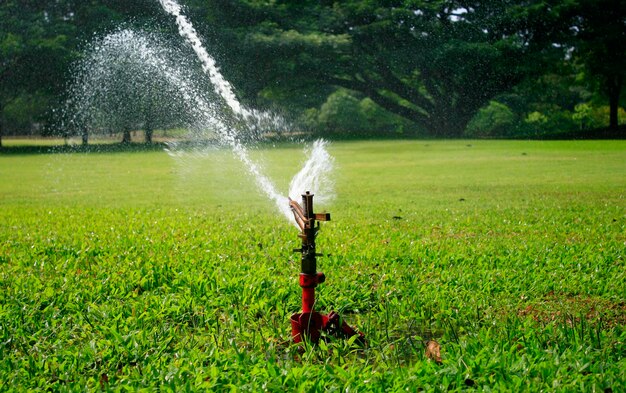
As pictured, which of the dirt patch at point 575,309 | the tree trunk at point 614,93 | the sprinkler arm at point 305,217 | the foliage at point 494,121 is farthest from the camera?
the foliage at point 494,121

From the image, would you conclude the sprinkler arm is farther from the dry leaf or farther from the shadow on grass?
the shadow on grass

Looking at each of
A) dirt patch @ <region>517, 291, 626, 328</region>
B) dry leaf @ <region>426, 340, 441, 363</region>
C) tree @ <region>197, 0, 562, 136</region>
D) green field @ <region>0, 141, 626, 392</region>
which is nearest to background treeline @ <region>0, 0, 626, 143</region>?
tree @ <region>197, 0, 562, 136</region>

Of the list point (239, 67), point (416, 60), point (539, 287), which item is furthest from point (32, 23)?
point (539, 287)

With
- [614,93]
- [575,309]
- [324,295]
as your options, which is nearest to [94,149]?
[324,295]

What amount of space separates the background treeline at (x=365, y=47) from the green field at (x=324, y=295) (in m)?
19.3

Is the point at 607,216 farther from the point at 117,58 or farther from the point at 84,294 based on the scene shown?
the point at 117,58

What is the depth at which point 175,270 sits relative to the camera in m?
4.24

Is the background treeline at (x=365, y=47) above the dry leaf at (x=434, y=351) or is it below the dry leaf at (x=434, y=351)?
above

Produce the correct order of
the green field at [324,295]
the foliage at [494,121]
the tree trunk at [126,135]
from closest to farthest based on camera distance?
1. the green field at [324,295]
2. the tree trunk at [126,135]
3. the foliage at [494,121]

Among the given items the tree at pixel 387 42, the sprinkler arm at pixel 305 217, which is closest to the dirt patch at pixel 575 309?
the sprinkler arm at pixel 305 217

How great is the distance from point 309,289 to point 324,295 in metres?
0.82

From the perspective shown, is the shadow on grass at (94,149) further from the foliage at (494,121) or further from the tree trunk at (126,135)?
the foliage at (494,121)

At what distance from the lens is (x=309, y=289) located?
280cm

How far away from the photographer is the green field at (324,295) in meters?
2.52
